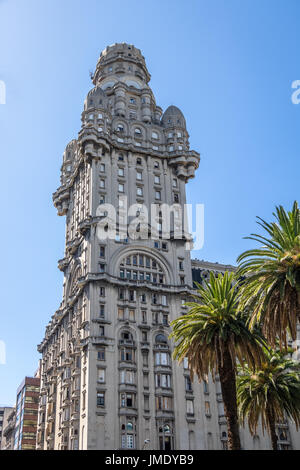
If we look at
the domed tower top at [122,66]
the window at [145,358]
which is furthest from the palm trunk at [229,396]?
the domed tower top at [122,66]

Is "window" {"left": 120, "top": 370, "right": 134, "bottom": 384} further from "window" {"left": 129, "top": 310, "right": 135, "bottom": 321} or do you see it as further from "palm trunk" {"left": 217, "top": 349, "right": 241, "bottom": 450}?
"palm trunk" {"left": 217, "top": 349, "right": 241, "bottom": 450}

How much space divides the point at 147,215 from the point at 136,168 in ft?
33.9

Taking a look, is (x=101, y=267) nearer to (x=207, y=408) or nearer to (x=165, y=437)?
(x=207, y=408)

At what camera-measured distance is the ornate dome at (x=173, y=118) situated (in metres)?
104

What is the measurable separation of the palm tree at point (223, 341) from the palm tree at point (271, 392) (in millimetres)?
9790

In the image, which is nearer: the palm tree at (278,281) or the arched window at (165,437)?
the palm tree at (278,281)

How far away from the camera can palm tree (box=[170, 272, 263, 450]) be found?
1784 inches

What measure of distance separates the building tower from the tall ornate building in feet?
0.56

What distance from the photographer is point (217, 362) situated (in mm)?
46219

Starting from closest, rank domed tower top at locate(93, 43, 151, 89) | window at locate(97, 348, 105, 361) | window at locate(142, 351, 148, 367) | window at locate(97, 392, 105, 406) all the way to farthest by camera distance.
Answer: window at locate(97, 392, 105, 406) → window at locate(97, 348, 105, 361) → window at locate(142, 351, 148, 367) → domed tower top at locate(93, 43, 151, 89)

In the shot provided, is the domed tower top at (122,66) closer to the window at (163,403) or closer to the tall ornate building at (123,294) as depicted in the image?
the tall ornate building at (123,294)

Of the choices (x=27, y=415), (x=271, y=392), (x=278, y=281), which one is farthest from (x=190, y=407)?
(x=27, y=415)

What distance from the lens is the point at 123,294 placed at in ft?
268

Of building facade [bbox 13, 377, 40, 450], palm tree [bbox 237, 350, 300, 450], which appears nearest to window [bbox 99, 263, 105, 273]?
palm tree [bbox 237, 350, 300, 450]
